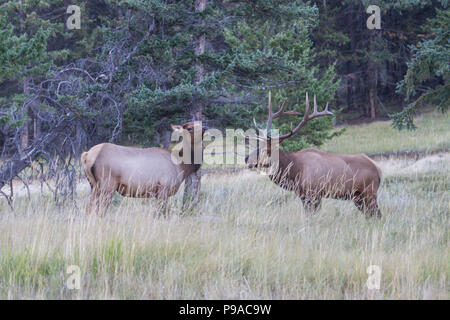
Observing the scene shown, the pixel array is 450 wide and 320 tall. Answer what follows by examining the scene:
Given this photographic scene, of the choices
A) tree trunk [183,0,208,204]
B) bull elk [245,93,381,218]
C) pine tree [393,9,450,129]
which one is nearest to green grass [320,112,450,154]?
pine tree [393,9,450,129]

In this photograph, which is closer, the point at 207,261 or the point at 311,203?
the point at 207,261

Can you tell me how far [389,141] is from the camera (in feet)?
72.2

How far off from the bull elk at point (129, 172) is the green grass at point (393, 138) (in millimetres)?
14021

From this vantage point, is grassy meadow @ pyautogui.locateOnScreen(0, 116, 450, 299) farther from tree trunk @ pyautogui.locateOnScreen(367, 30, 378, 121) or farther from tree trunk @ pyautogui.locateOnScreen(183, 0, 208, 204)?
tree trunk @ pyautogui.locateOnScreen(367, 30, 378, 121)

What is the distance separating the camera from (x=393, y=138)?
22609 mm

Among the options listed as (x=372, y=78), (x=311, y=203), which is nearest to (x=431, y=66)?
(x=311, y=203)

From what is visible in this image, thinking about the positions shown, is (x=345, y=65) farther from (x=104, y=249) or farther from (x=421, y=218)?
(x=104, y=249)

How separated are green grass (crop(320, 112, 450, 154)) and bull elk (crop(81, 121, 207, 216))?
14021 mm

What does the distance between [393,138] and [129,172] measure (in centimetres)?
1891

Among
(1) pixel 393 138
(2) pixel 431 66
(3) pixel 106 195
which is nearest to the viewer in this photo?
(3) pixel 106 195

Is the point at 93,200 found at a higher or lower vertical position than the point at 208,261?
higher

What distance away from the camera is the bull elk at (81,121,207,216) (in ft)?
20.6

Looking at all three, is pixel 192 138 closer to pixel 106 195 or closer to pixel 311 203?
pixel 106 195

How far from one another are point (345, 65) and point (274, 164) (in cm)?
2800
